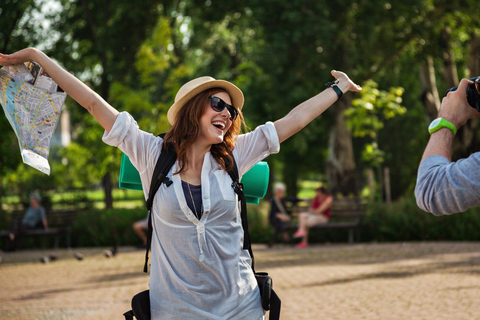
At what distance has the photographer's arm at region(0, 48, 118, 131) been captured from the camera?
2932mm

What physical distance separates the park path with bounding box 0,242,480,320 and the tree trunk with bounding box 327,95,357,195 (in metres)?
7.27

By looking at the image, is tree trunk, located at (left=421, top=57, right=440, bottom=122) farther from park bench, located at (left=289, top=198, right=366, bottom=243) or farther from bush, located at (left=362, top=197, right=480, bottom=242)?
park bench, located at (left=289, top=198, right=366, bottom=243)

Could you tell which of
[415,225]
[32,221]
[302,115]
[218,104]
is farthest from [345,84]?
[32,221]

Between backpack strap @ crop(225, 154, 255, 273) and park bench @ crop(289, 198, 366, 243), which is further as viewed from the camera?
park bench @ crop(289, 198, 366, 243)

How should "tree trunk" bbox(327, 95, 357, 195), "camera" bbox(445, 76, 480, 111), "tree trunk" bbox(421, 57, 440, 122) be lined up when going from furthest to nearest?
"tree trunk" bbox(327, 95, 357, 195), "tree trunk" bbox(421, 57, 440, 122), "camera" bbox(445, 76, 480, 111)

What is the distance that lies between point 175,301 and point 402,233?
44.1ft

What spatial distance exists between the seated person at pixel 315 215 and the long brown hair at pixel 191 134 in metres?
12.1

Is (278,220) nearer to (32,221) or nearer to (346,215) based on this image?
(346,215)

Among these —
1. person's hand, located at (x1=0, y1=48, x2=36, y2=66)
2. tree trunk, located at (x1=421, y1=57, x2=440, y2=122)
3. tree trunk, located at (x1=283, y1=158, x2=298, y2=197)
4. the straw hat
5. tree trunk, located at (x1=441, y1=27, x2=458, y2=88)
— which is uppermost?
tree trunk, located at (x1=441, y1=27, x2=458, y2=88)

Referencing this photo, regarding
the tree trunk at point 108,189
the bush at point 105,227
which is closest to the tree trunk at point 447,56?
the bush at point 105,227

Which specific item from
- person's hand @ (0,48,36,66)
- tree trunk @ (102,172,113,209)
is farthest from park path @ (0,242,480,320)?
person's hand @ (0,48,36,66)

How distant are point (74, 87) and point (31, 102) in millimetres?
262

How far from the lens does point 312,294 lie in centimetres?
846

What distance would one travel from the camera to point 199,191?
2.85m
